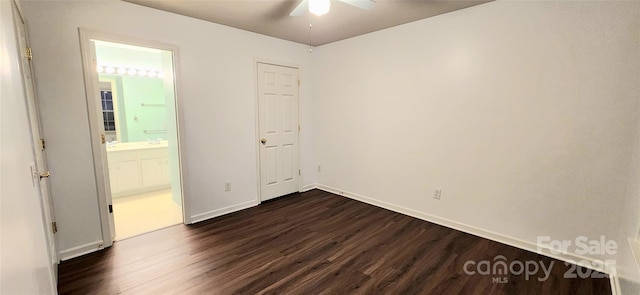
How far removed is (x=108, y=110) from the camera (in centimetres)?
412

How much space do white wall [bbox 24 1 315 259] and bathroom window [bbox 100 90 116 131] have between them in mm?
1988

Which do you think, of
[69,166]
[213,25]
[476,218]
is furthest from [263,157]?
[476,218]

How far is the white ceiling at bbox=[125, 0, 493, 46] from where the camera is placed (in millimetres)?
2619

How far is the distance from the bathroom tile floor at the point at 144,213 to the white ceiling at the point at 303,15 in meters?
2.39

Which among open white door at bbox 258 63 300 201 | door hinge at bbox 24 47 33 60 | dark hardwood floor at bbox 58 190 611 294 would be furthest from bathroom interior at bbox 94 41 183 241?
door hinge at bbox 24 47 33 60

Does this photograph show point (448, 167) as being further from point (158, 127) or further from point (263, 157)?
point (158, 127)

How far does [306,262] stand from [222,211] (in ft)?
5.20

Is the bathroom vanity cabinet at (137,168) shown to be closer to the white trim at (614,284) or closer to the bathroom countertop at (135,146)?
the bathroom countertop at (135,146)

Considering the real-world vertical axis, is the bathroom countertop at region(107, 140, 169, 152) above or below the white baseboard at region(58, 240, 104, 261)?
above

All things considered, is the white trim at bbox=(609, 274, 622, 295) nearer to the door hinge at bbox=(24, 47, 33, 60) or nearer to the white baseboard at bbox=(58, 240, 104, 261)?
the white baseboard at bbox=(58, 240, 104, 261)

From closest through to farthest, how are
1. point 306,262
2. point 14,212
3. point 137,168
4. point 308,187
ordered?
point 14,212
point 306,262
point 137,168
point 308,187

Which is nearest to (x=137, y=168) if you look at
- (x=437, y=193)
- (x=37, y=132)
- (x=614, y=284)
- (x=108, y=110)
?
(x=108, y=110)

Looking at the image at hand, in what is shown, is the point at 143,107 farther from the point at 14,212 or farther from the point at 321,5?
the point at 14,212

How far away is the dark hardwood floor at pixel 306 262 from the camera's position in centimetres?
208
